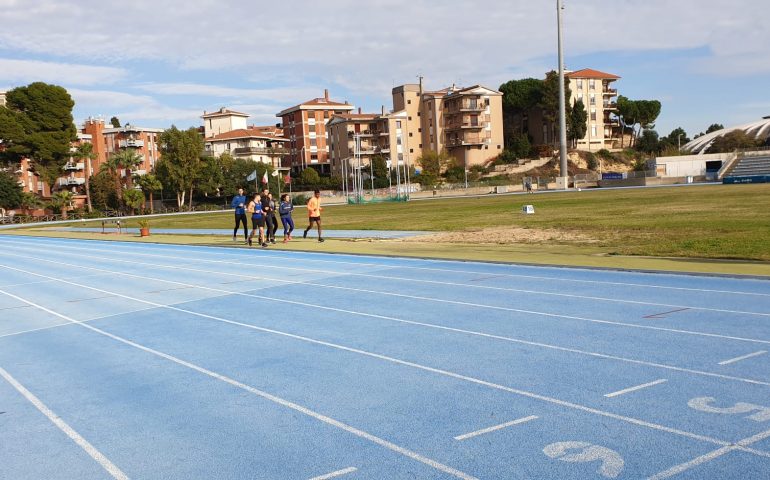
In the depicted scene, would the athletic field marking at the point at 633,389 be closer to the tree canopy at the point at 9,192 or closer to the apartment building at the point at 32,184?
the tree canopy at the point at 9,192

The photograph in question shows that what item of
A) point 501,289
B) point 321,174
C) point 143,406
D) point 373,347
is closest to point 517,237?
point 501,289

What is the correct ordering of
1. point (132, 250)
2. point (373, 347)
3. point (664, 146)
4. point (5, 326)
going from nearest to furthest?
1. point (373, 347)
2. point (5, 326)
3. point (132, 250)
4. point (664, 146)

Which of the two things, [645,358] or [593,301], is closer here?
[645,358]

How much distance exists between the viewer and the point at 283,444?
5086 millimetres

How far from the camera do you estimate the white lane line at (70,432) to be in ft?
15.8

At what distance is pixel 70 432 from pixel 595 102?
11106 cm

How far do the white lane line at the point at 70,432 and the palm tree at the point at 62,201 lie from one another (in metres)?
81.3

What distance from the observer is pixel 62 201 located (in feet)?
271

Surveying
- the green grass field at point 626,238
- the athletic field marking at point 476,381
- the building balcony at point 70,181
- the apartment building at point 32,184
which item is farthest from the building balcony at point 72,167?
the athletic field marking at point 476,381

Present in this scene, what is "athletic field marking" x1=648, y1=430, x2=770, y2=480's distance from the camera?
420 centimetres

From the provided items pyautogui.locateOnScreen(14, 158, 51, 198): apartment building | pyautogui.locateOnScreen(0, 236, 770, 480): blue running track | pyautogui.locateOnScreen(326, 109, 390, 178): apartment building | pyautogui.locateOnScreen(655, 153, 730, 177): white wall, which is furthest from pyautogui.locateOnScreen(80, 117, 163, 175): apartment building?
pyautogui.locateOnScreen(0, 236, 770, 480): blue running track

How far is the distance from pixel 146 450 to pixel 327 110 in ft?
376

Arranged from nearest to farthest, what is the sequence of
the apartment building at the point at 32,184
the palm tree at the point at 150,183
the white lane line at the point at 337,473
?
the white lane line at the point at 337,473 → the palm tree at the point at 150,183 → the apartment building at the point at 32,184

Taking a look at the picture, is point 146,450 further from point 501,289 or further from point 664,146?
point 664,146
